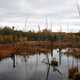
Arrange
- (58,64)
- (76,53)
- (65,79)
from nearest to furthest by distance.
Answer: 1. (65,79)
2. (58,64)
3. (76,53)

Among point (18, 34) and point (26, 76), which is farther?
point (18, 34)

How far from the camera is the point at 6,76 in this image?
12906mm

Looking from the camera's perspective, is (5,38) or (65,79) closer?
(65,79)

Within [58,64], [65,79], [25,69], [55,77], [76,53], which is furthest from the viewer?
[76,53]

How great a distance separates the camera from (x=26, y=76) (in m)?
12.9

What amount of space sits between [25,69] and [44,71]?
1.38 metres

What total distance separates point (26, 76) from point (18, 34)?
2855cm

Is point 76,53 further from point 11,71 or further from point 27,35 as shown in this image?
point 27,35

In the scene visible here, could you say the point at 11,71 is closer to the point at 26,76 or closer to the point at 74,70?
the point at 26,76

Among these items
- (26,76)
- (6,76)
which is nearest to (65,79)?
(26,76)

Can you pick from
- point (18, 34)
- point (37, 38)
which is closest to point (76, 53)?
point (37, 38)

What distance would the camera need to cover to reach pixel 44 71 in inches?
555

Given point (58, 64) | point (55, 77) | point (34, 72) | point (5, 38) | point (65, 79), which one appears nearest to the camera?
point (65, 79)

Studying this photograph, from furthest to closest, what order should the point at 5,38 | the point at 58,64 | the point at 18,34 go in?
the point at 18,34, the point at 5,38, the point at 58,64
